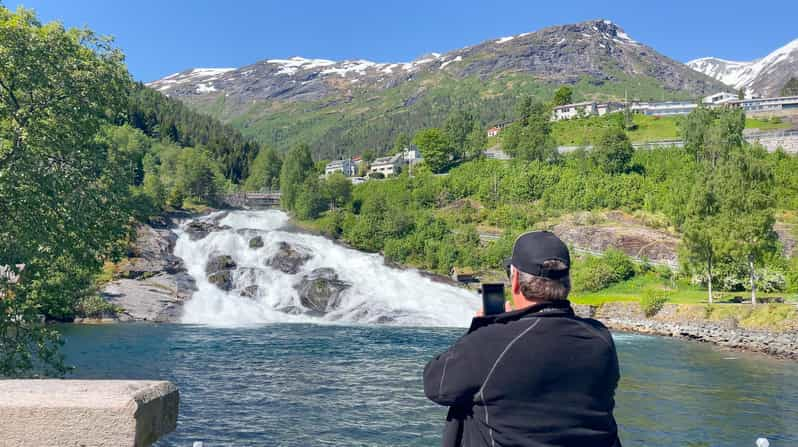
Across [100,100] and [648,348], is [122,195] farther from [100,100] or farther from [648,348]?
[648,348]

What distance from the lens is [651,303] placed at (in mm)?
38781

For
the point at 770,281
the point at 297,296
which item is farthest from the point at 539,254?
the point at 770,281

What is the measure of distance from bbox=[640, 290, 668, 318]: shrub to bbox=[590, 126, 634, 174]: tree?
35.2 metres

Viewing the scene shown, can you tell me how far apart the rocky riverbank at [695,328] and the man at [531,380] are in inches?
1202

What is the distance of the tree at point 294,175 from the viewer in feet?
272

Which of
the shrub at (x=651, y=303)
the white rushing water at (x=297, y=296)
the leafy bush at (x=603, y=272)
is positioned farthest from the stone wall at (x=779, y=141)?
the white rushing water at (x=297, y=296)

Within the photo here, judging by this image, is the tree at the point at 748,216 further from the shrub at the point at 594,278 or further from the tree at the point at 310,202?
the tree at the point at 310,202

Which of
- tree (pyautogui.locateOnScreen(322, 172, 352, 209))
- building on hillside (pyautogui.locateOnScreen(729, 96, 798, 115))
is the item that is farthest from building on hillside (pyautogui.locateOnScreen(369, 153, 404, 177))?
building on hillside (pyautogui.locateOnScreen(729, 96, 798, 115))

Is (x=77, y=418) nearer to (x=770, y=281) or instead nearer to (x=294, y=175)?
(x=770, y=281)

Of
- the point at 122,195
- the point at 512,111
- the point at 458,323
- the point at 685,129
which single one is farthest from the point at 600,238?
the point at 512,111

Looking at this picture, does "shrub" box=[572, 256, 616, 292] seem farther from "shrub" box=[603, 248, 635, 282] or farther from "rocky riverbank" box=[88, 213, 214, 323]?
"rocky riverbank" box=[88, 213, 214, 323]

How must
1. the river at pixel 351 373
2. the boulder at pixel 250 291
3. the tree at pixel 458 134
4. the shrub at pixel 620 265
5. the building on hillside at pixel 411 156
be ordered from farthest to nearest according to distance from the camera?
the building on hillside at pixel 411 156 → the tree at pixel 458 134 → the shrub at pixel 620 265 → the boulder at pixel 250 291 → the river at pixel 351 373

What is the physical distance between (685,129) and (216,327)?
203ft

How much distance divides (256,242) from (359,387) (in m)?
34.7
